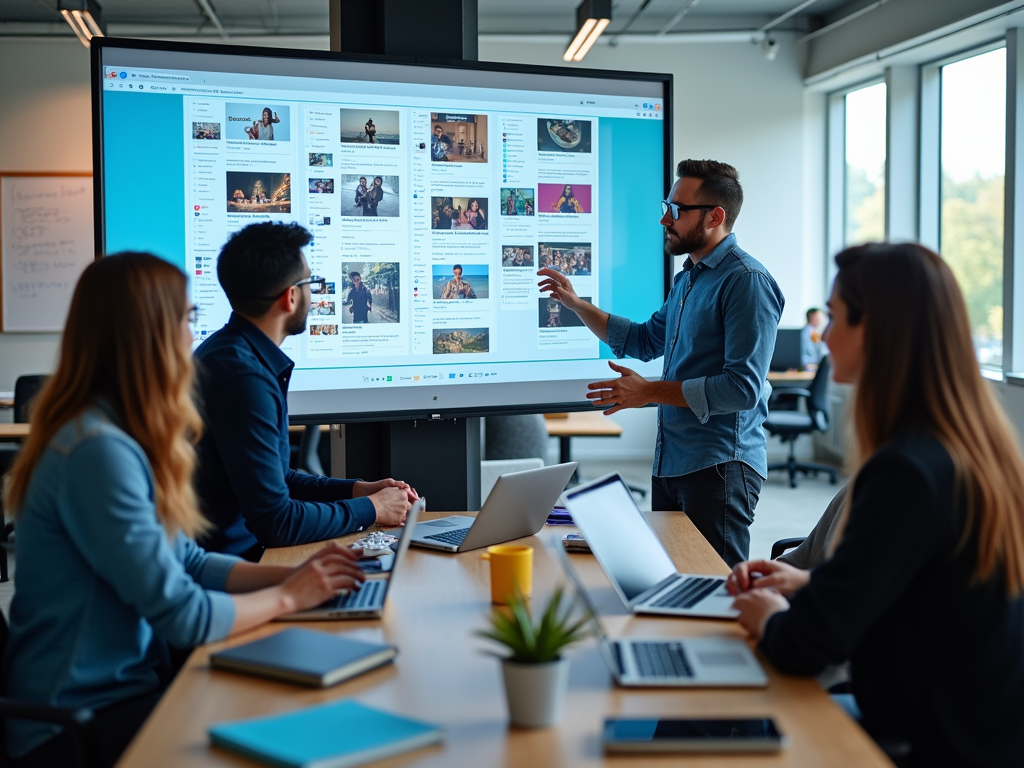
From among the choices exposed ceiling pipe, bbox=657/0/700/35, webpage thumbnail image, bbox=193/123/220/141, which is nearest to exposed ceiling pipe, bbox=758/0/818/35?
exposed ceiling pipe, bbox=657/0/700/35

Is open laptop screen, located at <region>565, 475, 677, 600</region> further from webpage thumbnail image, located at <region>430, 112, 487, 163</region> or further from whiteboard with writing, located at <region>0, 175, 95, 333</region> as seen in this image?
whiteboard with writing, located at <region>0, 175, 95, 333</region>

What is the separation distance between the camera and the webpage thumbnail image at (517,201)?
9.68 feet

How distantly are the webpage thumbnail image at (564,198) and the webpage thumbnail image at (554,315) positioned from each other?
0.97 ft

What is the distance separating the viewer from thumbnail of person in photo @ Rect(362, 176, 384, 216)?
279cm

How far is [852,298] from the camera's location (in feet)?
4.98

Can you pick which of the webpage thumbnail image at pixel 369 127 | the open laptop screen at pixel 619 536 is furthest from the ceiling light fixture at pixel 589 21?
the open laptop screen at pixel 619 536

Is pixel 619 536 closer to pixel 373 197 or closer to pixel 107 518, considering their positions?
pixel 107 518

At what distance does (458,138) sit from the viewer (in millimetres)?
2871

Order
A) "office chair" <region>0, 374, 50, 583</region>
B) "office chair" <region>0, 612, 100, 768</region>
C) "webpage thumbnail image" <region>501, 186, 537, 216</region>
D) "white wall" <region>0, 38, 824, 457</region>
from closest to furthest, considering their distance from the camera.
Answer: "office chair" <region>0, 612, 100, 768</region>
"webpage thumbnail image" <region>501, 186, 537, 216</region>
"office chair" <region>0, 374, 50, 583</region>
"white wall" <region>0, 38, 824, 457</region>

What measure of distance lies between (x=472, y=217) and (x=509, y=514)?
1.14m

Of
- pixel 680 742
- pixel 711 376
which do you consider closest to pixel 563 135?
pixel 711 376

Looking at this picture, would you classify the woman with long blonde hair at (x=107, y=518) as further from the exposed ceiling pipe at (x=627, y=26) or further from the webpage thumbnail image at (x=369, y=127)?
the exposed ceiling pipe at (x=627, y=26)

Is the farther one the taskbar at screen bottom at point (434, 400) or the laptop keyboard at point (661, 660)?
the taskbar at screen bottom at point (434, 400)

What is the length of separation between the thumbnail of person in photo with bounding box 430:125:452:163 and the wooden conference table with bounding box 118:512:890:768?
1545 millimetres
